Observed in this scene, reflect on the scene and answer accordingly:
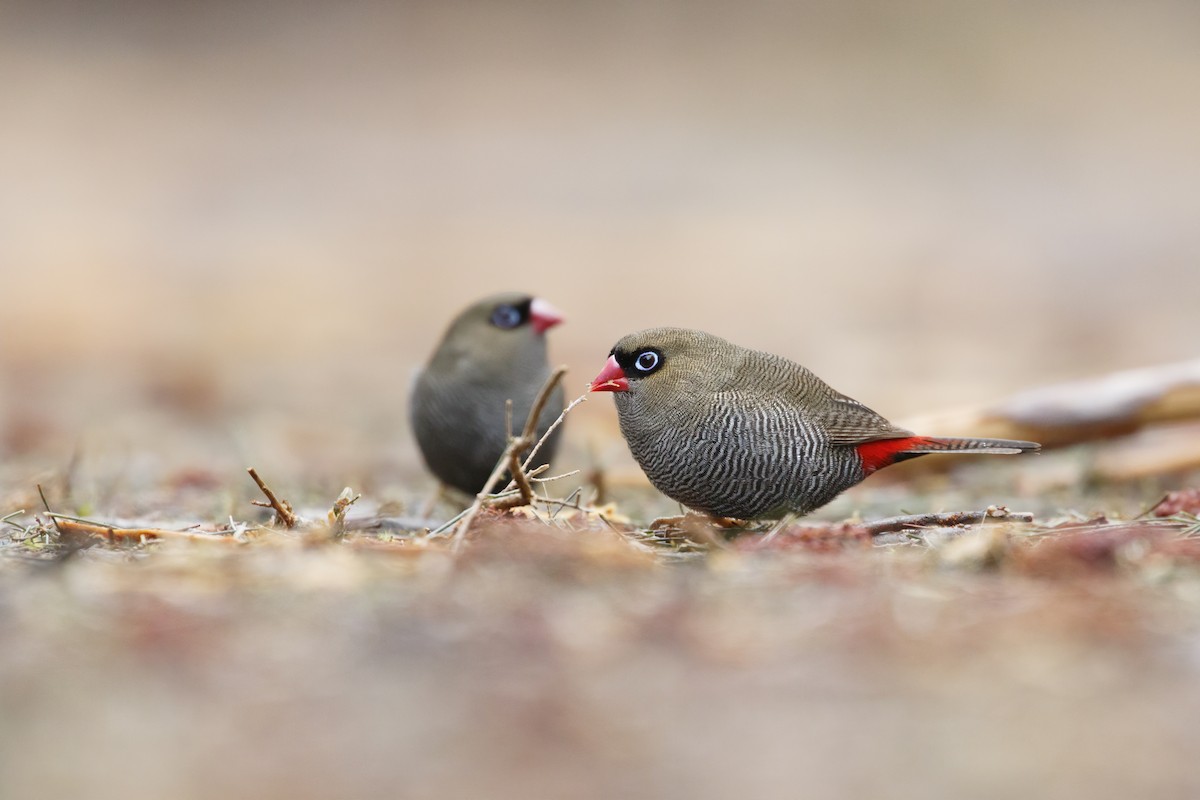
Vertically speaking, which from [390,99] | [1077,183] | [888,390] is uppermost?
[390,99]

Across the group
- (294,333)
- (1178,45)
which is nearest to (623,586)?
(294,333)

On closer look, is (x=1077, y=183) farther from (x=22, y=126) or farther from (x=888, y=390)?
(x=22, y=126)

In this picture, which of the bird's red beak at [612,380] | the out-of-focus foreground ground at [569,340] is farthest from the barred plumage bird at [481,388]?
the bird's red beak at [612,380]

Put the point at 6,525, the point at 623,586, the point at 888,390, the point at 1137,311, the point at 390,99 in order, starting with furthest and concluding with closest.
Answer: the point at 390,99, the point at 1137,311, the point at 888,390, the point at 6,525, the point at 623,586

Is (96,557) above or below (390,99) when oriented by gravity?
below

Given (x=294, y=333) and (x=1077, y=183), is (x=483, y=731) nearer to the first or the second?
(x=294, y=333)

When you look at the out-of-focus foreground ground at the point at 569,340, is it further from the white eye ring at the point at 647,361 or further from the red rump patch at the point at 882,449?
the white eye ring at the point at 647,361

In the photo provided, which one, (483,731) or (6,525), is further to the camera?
(6,525)

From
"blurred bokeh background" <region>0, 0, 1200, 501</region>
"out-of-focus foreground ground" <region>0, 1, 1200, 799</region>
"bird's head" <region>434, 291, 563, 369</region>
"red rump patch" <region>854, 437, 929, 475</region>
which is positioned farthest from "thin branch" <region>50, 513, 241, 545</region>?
"blurred bokeh background" <region>0, 0, 1200, 501</region>

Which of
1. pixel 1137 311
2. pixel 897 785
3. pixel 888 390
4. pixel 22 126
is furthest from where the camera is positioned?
pixel 22 126
